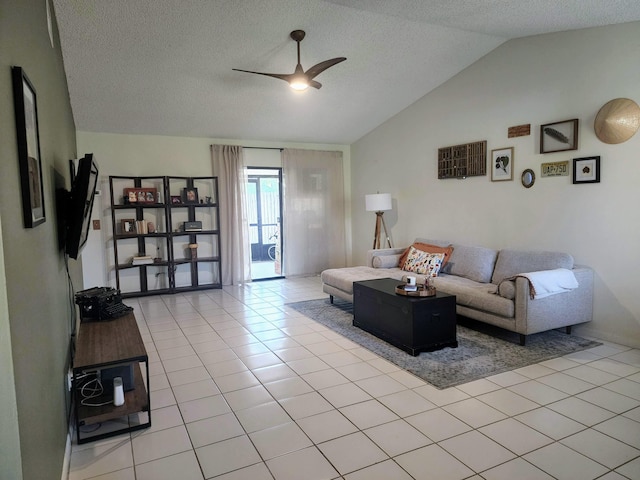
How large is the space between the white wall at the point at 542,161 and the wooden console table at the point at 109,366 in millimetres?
3867

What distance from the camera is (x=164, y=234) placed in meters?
5.89

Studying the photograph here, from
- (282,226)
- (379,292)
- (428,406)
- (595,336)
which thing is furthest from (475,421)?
(282,226)

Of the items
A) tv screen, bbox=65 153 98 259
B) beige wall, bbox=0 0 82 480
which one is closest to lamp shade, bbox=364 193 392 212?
tv screen, bbox=65 153 98 259

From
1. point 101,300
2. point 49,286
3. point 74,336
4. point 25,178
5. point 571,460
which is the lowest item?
point 571,460

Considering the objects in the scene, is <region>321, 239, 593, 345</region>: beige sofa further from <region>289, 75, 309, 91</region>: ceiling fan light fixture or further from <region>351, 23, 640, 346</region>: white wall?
<region>289, 75, 309, 91</region>: ceiling fan light fixture

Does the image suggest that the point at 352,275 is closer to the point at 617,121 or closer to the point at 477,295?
the point at 477,295

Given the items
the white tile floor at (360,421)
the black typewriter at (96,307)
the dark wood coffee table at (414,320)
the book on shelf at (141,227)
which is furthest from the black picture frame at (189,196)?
the dark wood coffee table at (414,320)

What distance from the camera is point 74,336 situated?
3264 millimetres

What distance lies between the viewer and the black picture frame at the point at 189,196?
6.08m

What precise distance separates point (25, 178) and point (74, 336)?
7.56ft

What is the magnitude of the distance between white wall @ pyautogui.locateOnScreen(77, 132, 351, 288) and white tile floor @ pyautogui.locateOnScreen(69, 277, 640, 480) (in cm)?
262

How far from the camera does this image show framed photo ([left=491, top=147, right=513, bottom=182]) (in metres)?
4.50

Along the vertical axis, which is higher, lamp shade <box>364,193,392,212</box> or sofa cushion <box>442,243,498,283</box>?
lamp shade <box>364,193,392,212</box>

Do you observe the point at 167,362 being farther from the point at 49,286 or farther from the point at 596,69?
the point at 596,69
